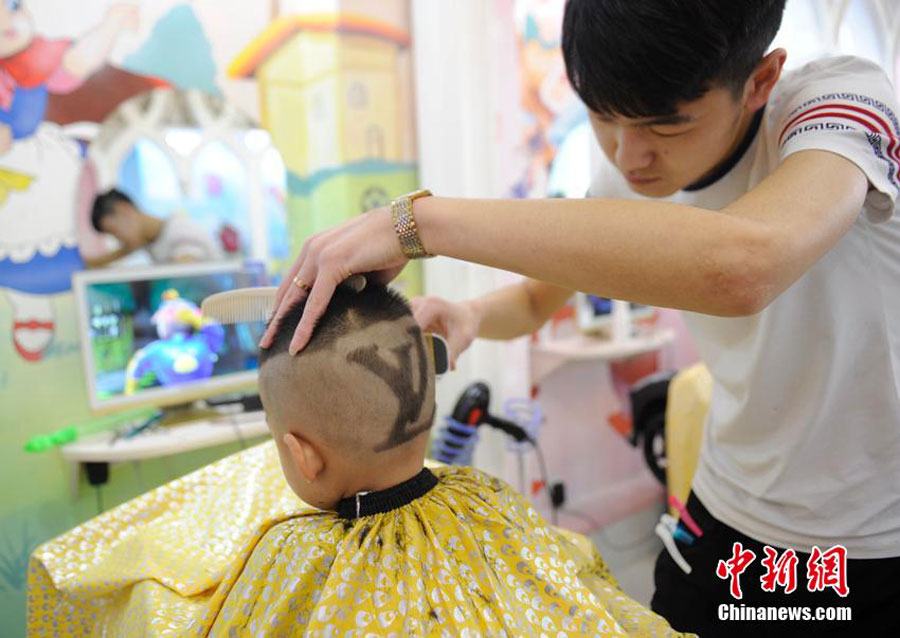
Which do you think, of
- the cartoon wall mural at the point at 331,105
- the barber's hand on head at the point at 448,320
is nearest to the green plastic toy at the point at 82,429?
the cartoon wall mural at the point at 331,105

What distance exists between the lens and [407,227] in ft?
2.60

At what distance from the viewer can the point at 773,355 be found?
0.96 metres

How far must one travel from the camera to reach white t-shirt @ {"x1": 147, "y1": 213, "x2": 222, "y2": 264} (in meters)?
2.27

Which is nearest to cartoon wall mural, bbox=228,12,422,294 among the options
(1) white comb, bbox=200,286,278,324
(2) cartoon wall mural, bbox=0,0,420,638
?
(2) cartoon wall mural, bbox=0,0,420,638

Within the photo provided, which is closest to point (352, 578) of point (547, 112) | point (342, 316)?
point (342, 316)

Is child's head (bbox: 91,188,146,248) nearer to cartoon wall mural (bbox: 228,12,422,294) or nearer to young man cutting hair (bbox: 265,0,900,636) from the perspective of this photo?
cartoon wall mural (bbox: 228,12,422,294)

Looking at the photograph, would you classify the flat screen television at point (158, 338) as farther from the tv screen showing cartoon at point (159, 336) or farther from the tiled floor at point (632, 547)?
the tiled floor at point (632, 547)

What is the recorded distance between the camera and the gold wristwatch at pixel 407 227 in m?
0.79

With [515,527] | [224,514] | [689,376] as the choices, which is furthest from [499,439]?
[515,527]

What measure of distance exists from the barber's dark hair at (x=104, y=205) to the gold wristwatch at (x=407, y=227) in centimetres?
169

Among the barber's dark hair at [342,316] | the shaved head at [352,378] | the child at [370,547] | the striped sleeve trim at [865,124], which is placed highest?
the striped sleeve trim at [865,124]

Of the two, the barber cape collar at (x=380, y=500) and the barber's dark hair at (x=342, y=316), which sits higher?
the barber's dark hair at (x=342, y=316)

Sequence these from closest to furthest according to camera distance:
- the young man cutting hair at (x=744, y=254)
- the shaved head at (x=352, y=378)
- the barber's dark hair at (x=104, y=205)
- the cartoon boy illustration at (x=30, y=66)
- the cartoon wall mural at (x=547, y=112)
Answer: the young man cutting hair at (x=744, y=254)
the shaved head at (x=352, y=378)
the cartoon boy illustration at (x=30, y=66)
the barber's dark hair at (x=104, y=205)
the cartoon wall mural at (x=547, y=112)

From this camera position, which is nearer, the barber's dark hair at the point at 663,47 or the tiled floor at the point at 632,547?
the barber's dark hair at the point at 663,47
